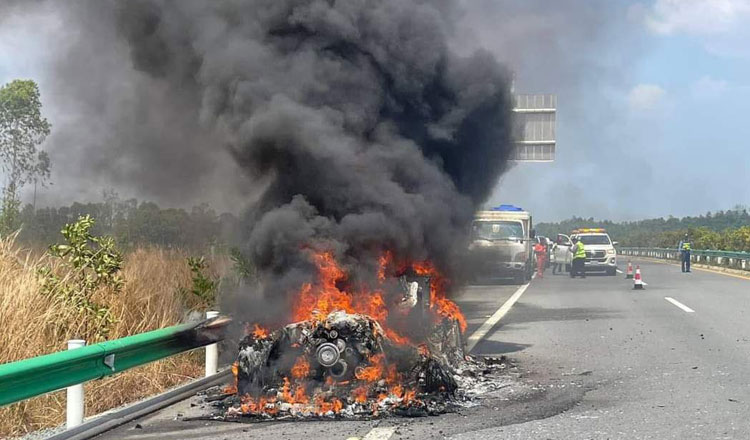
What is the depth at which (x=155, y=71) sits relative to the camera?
981 centimetres

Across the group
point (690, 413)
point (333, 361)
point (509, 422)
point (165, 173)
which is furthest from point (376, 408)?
point (165, 173)

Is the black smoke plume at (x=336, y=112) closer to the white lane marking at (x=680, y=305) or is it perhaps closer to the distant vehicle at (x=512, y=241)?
the white lane marking at (x=680, y=305)

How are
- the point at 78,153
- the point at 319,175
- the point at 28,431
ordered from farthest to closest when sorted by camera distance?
the point at 78,153 < the point at 319,175 < the point at 28,431

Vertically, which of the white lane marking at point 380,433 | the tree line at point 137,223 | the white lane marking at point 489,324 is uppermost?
the tree line at point 137,223

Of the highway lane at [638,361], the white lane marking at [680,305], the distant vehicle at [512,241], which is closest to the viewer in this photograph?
the highway lane at [638,361]

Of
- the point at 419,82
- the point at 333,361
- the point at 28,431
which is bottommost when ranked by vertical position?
the point at 28,431

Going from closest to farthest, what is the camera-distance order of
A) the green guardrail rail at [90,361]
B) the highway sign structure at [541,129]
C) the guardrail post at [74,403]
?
the green guardrail rail at [90,361]
the guardrail post at [74,403]
the highway sign structure at [541,129]

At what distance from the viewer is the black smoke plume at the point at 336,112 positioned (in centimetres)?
807

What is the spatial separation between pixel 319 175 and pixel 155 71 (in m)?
2.86

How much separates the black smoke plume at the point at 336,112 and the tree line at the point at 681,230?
32015 mm

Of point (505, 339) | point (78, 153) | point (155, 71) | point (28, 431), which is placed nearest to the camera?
point (28, 431)

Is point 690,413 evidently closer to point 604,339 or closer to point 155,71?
point 604,339

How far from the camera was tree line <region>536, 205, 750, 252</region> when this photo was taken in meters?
41.8

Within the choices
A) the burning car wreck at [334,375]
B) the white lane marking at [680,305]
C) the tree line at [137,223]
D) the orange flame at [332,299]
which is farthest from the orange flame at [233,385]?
the white lane marking at [680,305]
